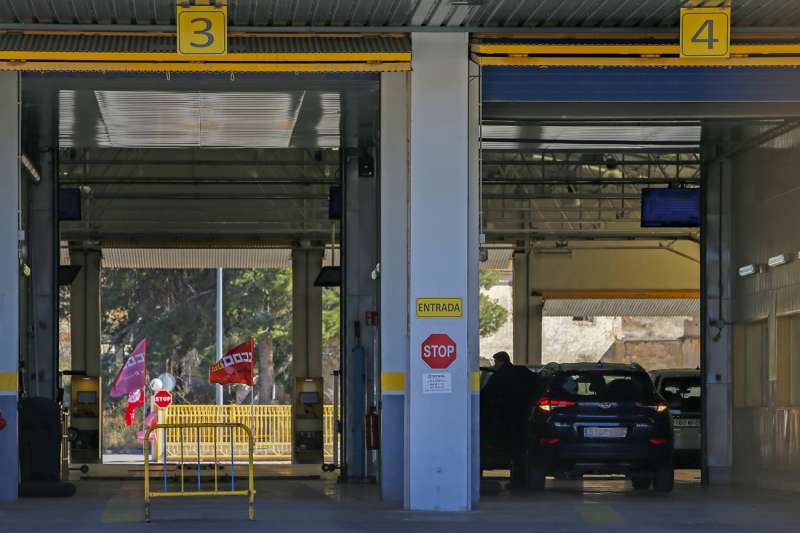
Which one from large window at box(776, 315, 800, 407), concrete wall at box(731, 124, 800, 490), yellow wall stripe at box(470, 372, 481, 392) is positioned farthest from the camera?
large window at box(776, 315, 800, 407)

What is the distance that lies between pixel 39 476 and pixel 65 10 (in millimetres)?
6511

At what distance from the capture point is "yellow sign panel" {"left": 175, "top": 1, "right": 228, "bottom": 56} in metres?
13.8

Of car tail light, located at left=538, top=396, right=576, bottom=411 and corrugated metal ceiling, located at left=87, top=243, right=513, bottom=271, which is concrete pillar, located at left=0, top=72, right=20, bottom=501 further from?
corrugated metal ceiling, located at left=87, top=243, right=513, bottom=271

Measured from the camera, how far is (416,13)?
14.2 metres

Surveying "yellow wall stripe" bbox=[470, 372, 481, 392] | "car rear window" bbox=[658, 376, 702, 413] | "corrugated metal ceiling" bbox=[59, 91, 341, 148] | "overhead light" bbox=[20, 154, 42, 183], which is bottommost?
"car rear window" bbox=[658, 376, 702, 413]

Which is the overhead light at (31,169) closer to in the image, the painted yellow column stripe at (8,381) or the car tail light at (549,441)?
the painted yellow column stripe at (8,381)

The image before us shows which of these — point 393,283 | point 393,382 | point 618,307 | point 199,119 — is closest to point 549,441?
point 393,382

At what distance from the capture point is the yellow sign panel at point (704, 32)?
13938mm

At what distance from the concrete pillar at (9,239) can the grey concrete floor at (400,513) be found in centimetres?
140

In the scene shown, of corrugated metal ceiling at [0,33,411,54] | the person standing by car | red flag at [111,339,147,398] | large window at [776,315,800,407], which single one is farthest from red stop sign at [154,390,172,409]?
corrugated metal ceiling at [0,33,411,54]

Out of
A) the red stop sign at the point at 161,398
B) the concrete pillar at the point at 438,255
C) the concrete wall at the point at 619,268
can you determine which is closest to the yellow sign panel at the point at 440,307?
the concrete pillar at the point at 438,255

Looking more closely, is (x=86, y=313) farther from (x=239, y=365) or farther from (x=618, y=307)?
(x=618, y=307)

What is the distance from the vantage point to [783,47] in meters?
14.5

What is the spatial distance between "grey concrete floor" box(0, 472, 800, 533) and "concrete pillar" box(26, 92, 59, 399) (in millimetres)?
2002
